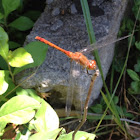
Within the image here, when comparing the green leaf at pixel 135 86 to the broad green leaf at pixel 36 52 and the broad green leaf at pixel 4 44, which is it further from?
the broad green leaf at pixel 4 44

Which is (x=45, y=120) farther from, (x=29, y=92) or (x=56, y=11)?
(x=56, y=11)

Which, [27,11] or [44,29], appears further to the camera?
[27,11]

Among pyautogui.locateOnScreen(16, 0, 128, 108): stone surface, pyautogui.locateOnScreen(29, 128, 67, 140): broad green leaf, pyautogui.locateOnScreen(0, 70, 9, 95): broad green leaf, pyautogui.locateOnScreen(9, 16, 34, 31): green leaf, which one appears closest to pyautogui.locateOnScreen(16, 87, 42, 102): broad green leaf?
pyautogui.locateOnScreen(16, 0, 128, 108): stone surface

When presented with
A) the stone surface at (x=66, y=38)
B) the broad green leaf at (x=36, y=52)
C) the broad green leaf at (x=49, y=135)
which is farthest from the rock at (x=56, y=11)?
the broad green leaf at (x=49, y=135)

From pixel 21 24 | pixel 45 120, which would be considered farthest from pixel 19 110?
pixel 21 24

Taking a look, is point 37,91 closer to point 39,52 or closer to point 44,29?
point 39,52

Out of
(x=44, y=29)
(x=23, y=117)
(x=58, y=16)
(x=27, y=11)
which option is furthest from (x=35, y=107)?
(x=27, y=11)
